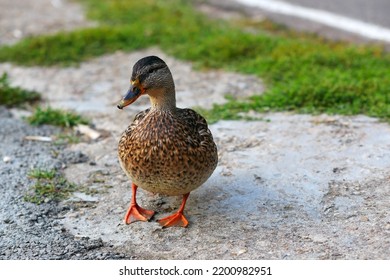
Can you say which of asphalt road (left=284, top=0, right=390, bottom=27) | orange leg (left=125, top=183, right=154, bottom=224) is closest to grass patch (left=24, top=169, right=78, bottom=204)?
Answer: orange leg (left=125, top=183, right=154, bottom=224)

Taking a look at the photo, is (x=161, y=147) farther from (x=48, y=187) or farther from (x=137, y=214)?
(x=48, y=187)

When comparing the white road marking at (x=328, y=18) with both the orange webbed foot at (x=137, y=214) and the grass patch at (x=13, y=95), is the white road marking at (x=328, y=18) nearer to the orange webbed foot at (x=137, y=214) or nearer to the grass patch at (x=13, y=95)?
the grass patch at (x=13, y=95)

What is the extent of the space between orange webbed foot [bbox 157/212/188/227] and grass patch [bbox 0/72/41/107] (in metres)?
2.52

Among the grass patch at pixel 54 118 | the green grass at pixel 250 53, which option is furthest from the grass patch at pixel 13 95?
the green grass at pixel 250 53

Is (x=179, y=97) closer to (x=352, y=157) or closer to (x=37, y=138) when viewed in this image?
(x=37, y=138)

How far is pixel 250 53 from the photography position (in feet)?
24.0

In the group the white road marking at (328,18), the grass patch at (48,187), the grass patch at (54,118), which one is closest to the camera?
the grass patch at (48,187)

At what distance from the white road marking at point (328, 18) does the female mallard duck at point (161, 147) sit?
3.98 m

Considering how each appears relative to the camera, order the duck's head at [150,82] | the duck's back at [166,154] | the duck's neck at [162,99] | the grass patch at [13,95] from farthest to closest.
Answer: the grass patch at [13,95] < the duck's neck at [162,99] < the duck's head at [150,82] < the duck's back at [166,154]

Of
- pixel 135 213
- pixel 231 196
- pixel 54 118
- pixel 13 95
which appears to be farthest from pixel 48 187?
pixel 13 95

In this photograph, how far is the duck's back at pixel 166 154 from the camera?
4203 millimetres

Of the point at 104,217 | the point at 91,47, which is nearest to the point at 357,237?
the point at 104,217

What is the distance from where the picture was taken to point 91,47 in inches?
299

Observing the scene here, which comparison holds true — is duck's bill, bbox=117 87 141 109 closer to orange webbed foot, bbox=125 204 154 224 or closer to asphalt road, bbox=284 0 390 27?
orange webbed foot, bbox=125 204 154 224
